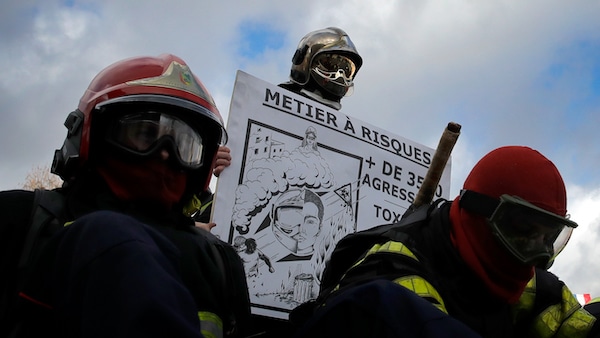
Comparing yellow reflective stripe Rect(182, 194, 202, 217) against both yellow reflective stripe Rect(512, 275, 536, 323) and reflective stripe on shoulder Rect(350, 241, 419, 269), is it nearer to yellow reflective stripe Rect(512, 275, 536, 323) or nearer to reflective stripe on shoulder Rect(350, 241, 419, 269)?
reflective stripe on shoulder Rect(350, 241, 419, 269)

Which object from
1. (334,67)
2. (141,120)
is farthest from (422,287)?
(334,67)

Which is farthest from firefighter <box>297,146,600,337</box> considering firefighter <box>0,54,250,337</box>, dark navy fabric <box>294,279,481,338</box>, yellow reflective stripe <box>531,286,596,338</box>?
dark navy fabric <box>294,279,481,338</box>

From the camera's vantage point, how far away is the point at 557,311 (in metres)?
2.64

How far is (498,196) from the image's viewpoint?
2.56m

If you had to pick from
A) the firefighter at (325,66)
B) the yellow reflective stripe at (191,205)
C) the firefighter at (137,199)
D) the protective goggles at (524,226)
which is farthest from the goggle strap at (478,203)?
the firefighter at (325,66)

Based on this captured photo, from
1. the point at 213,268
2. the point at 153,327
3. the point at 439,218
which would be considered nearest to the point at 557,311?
the point at 439,218

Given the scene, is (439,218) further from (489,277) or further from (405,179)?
(405,179)

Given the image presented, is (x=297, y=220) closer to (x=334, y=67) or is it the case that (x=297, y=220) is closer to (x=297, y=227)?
(x=297, y=227)

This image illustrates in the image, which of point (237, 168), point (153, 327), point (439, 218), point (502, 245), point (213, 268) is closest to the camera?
point (153, 327)

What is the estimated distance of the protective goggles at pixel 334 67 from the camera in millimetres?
4973

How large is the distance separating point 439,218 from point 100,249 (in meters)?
1.70

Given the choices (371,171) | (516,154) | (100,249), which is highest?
(371,171)

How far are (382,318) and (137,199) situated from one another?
1.13 meters

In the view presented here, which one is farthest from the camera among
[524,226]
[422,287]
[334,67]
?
[334,67]
